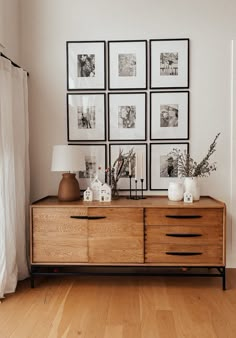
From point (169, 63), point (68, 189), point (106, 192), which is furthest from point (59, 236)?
point (169, 63)

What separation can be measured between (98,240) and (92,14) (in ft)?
6.81

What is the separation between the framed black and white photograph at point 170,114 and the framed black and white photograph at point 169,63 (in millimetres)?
93

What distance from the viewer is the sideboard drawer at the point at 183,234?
275cm

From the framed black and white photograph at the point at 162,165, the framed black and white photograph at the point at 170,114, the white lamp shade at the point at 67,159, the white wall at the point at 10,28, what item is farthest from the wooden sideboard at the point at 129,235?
the white wall at the point at 10,28

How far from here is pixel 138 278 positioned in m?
3.10

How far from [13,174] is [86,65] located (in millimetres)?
1252

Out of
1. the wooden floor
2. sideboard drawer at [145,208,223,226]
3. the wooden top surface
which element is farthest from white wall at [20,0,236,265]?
the wooden floor

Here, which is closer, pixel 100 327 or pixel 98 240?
pixel 100 327

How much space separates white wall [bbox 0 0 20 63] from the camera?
2875 mm

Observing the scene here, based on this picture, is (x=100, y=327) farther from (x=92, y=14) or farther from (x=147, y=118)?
(x=92, y=14)

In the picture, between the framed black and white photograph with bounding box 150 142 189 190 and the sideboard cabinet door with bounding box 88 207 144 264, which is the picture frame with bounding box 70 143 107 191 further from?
the sideboard cabinet door with bounding box 88 207 144 264

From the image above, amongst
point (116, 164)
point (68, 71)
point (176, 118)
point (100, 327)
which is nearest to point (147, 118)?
point (176, 118)

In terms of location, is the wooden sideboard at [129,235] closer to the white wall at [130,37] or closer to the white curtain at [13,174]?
the white curtain at [13,174]

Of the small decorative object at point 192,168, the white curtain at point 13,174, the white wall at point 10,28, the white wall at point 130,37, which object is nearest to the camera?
the white curtain at point 13,174
